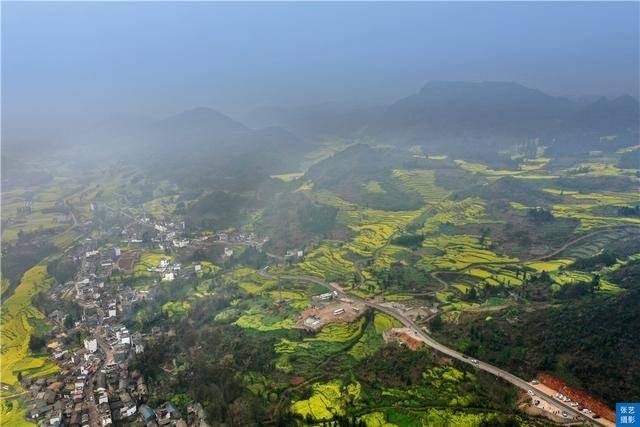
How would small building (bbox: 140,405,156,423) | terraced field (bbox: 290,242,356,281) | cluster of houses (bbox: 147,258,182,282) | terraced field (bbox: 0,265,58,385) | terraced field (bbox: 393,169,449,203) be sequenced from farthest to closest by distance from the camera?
terraced field (bbox: 393,169,449,203) → cluster of houses (bbox: 147,258,182,282) → terraced field (bbox: 290,242,356,281) → terraced field (bbox: 0,265,58,385) → small building (bbox: 140,405,156,423)

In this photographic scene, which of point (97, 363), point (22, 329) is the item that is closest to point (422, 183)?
point (97, 363)

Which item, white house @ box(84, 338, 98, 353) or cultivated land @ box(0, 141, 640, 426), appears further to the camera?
white house @ box(84, 338, 98, 353)

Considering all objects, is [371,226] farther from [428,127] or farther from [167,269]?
[428,127]

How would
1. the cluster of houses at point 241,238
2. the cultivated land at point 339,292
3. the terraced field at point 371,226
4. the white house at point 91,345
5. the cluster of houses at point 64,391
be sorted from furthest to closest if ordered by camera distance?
the cluster of houses at point 241,238 < the terraced field at point 371,226 < the white house at point 91,345 < the cluster of houses at point 64,391 < the cultivated land at point 339,292

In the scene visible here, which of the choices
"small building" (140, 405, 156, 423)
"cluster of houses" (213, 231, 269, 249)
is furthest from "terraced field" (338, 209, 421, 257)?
"small building" (140, 405, 156, 423)

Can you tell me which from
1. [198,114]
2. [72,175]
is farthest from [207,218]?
[198,114]

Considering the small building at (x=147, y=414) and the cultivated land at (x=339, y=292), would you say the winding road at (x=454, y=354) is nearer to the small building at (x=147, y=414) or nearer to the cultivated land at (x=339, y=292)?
the cultivated land at (x=339, y=292)

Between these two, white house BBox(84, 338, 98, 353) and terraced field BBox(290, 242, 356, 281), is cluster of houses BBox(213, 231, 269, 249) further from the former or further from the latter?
white house BBox(84, 338, 98, 353)

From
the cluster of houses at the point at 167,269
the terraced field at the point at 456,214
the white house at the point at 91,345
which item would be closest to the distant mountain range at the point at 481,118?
the terraced field at the point at 456,214
